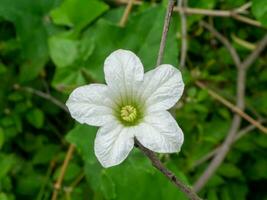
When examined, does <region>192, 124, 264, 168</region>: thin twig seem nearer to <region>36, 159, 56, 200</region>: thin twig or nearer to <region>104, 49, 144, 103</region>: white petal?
<region>36, 159, 56, 200</region>: thin twig

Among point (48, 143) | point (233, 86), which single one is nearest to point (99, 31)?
point (48, 143)

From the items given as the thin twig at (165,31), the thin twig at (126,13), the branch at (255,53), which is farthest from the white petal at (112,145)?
the branch at (255,53)

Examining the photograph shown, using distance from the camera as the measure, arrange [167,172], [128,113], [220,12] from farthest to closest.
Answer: [220,12], [128,113], [167,172]

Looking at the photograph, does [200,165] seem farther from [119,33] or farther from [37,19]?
[37,19]

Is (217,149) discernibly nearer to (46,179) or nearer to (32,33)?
(46,179)

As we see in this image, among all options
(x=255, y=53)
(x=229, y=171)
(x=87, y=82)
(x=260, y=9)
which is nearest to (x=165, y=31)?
(x=260, y=9)

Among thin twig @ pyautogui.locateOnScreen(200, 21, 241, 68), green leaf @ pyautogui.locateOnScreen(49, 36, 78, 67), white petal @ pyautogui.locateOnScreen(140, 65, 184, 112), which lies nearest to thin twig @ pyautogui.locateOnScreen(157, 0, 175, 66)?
white petal @ pyautogui.locateOnScreen(140, 65, 184, 112)
